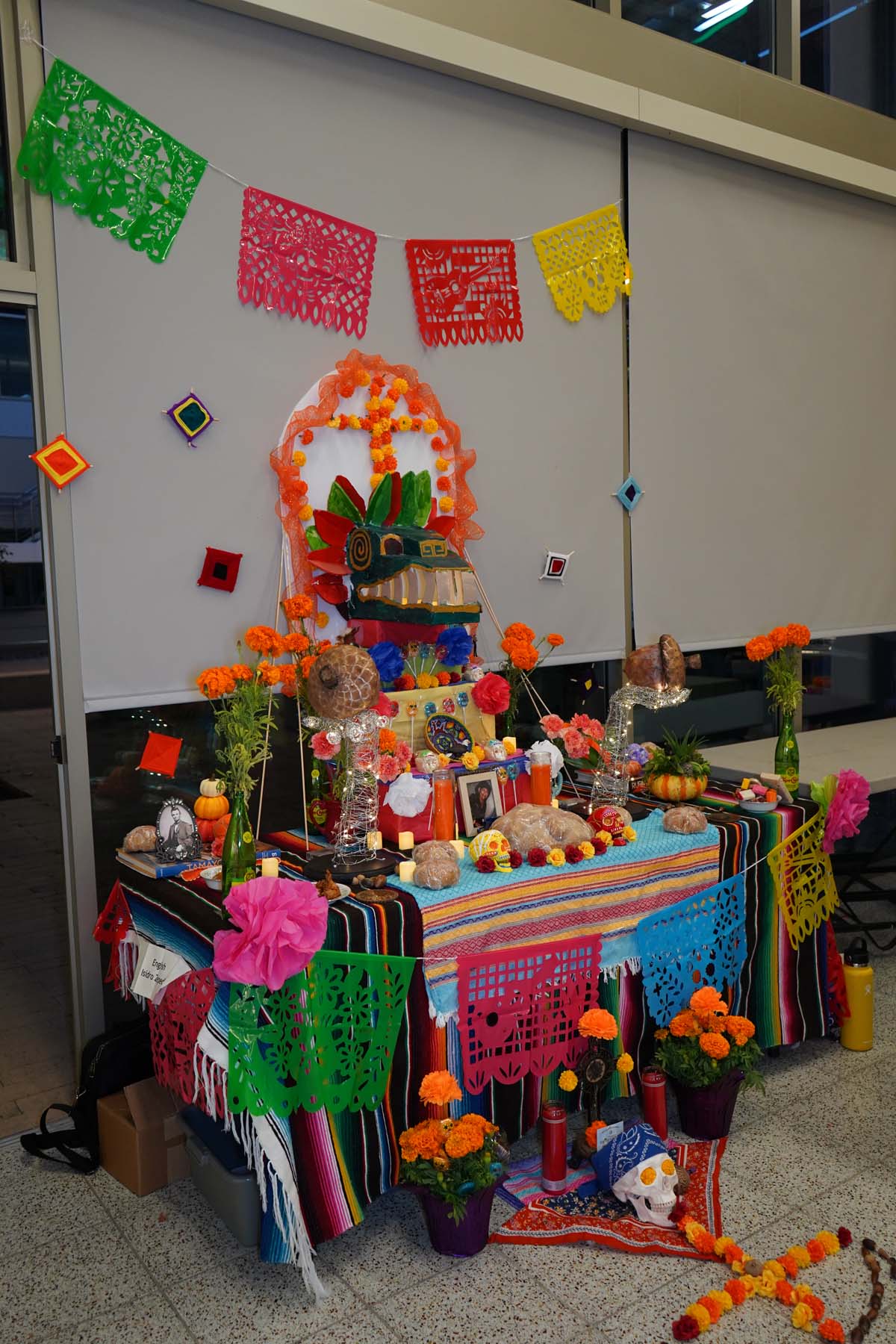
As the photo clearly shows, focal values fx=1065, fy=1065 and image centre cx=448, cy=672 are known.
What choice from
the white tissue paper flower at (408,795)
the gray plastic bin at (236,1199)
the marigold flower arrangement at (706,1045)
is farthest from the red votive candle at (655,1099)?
the gray plastic bin at (236,1199)

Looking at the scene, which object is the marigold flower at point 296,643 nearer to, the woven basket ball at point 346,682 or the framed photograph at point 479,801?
the woven basket ball at point 346,682

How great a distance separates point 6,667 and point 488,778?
25.5ft

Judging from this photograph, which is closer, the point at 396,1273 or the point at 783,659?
the point at 396,1273

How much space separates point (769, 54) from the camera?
4332 mm

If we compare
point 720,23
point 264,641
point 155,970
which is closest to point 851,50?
point 720,23

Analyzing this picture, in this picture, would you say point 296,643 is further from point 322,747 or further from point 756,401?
point 756,401

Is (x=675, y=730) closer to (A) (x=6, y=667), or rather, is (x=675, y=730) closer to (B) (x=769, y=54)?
(B) (x=769, y=54)

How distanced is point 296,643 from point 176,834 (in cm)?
63

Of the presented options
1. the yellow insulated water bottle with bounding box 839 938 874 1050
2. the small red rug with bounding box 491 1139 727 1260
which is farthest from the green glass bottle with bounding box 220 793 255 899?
the yellow insulated water bottle with bounding box 839 938 874 1050

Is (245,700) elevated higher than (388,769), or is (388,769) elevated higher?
(245,700)

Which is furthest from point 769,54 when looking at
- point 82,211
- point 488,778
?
point 488,778

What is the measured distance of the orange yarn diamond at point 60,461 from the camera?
2707mm

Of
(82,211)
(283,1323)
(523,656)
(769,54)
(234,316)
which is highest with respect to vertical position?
(769,54)

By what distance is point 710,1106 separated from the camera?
2.82 metres
